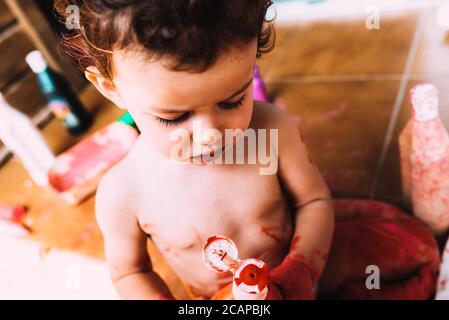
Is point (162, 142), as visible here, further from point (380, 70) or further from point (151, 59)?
point (380, 70)

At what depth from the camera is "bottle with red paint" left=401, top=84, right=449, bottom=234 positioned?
0.72 m

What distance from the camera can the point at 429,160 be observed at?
752 millimetres

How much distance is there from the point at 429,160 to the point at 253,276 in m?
0.52

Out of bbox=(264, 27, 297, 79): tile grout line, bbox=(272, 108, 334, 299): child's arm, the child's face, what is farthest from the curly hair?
bbox=(264, 27, 297, 79): tile grout line

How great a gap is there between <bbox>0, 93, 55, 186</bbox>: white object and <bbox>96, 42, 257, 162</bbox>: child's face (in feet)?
2.53

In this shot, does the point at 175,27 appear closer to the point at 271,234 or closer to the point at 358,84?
the point at 271,234

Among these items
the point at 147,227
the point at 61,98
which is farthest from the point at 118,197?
the point at 61,98

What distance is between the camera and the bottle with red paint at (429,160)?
723 mm

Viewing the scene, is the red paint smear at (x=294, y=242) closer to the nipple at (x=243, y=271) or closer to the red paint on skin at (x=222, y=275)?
the red paint on skin at (x=222, y=275)

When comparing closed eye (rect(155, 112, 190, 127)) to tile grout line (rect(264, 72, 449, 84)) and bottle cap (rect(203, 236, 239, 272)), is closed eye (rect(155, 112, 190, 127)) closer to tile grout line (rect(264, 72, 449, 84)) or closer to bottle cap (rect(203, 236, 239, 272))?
bottle cap (rect(203, 236, 239, 272))

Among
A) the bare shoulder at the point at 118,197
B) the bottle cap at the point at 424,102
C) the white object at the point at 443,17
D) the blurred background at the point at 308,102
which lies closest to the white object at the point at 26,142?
the blurred background at the point at 308,102

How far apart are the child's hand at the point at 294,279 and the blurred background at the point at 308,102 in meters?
0.32

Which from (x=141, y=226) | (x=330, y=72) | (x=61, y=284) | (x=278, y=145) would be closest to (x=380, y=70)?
(x=330, y=72)

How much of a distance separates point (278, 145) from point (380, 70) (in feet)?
2.94
